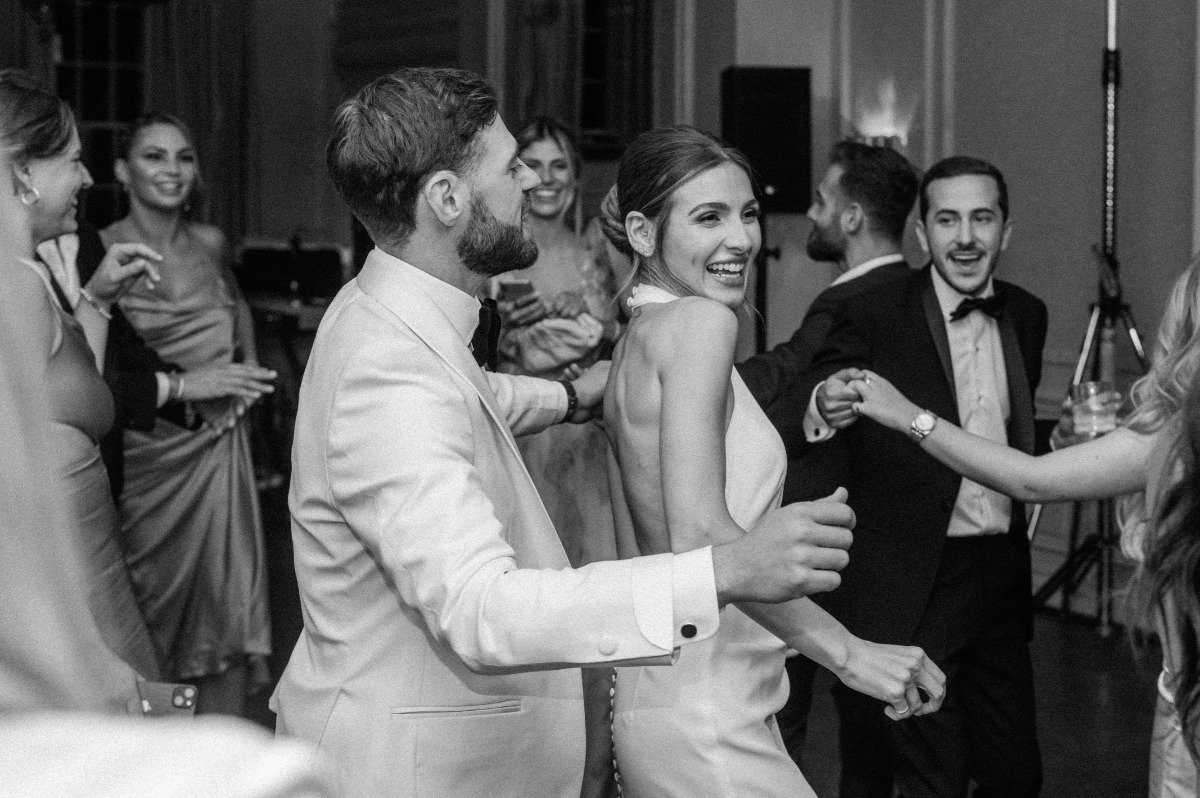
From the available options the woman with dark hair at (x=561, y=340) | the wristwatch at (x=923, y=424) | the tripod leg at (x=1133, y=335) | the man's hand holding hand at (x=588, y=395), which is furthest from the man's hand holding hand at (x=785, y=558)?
the tripod leg at (x=1133, y=335)

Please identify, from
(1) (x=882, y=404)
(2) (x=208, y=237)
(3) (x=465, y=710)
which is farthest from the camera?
(2) (x=208, y=237)

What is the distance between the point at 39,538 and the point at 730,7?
7647 mm

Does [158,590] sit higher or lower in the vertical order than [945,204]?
lower

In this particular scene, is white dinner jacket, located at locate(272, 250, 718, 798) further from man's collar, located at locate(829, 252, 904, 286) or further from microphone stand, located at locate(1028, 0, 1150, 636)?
microphone stand, located at locate(1028, 0, 1150, 636)

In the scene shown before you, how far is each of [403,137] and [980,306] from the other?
1.88m

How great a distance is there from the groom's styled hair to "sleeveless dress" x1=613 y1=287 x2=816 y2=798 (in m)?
0.56

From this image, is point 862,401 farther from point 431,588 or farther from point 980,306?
point 431,588

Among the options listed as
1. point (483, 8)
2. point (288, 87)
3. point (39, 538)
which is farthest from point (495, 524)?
point (288, 87)

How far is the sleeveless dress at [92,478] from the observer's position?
102 inches

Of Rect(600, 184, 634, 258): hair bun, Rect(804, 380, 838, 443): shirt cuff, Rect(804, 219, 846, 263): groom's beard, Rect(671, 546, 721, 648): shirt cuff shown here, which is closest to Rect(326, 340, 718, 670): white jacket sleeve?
Rect(671, 546, 721, 648): shirt cuff

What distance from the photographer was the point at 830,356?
3.31 metres

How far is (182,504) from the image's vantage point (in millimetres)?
4277

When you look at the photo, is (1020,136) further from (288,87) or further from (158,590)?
(288,87)

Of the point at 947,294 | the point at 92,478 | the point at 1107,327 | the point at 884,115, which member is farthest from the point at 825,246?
the point at 884,115
